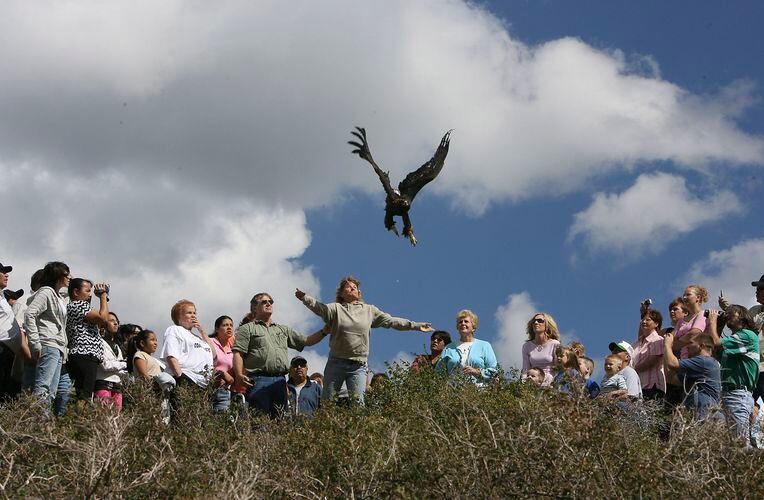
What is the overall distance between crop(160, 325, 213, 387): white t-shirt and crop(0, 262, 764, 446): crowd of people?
0.4 inches

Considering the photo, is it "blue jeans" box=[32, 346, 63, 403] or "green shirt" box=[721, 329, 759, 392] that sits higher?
"green shirt" box=[721, 329, 759, 392]

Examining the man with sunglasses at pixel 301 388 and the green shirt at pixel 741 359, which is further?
the man with sunglasses at pixel 301 388

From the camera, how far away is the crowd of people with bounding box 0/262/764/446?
8.99 metres

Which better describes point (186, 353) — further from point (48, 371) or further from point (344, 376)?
point (344, 376)

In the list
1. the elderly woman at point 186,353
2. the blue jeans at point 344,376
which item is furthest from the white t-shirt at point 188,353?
the blue jeans at point 344,376

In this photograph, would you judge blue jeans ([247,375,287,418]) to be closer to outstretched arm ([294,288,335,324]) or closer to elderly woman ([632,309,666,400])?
outstretched arm ([294,288,335,324])

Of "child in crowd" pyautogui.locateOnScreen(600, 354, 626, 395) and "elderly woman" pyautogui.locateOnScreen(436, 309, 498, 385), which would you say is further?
"elderly woman" pyautogui.locateOnScreen(436, 309, 498, 385)

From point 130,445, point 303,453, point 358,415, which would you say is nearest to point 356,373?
point 358,415

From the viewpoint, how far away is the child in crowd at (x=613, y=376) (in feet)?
29.8

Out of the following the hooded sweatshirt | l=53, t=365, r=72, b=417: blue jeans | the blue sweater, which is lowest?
l=53, t=365, r=72, b=417: blue jeans

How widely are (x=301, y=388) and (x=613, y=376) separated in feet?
11.4

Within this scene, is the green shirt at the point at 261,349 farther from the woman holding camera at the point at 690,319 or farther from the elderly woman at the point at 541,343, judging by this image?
the woman holding camera at the point at 690,319

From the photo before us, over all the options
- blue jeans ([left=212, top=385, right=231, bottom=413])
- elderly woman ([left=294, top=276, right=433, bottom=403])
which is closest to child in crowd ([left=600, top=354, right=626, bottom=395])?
elderly woman ([left=294, top=276, right=433, bottom=403])

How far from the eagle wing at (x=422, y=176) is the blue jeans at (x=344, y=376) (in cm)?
504
